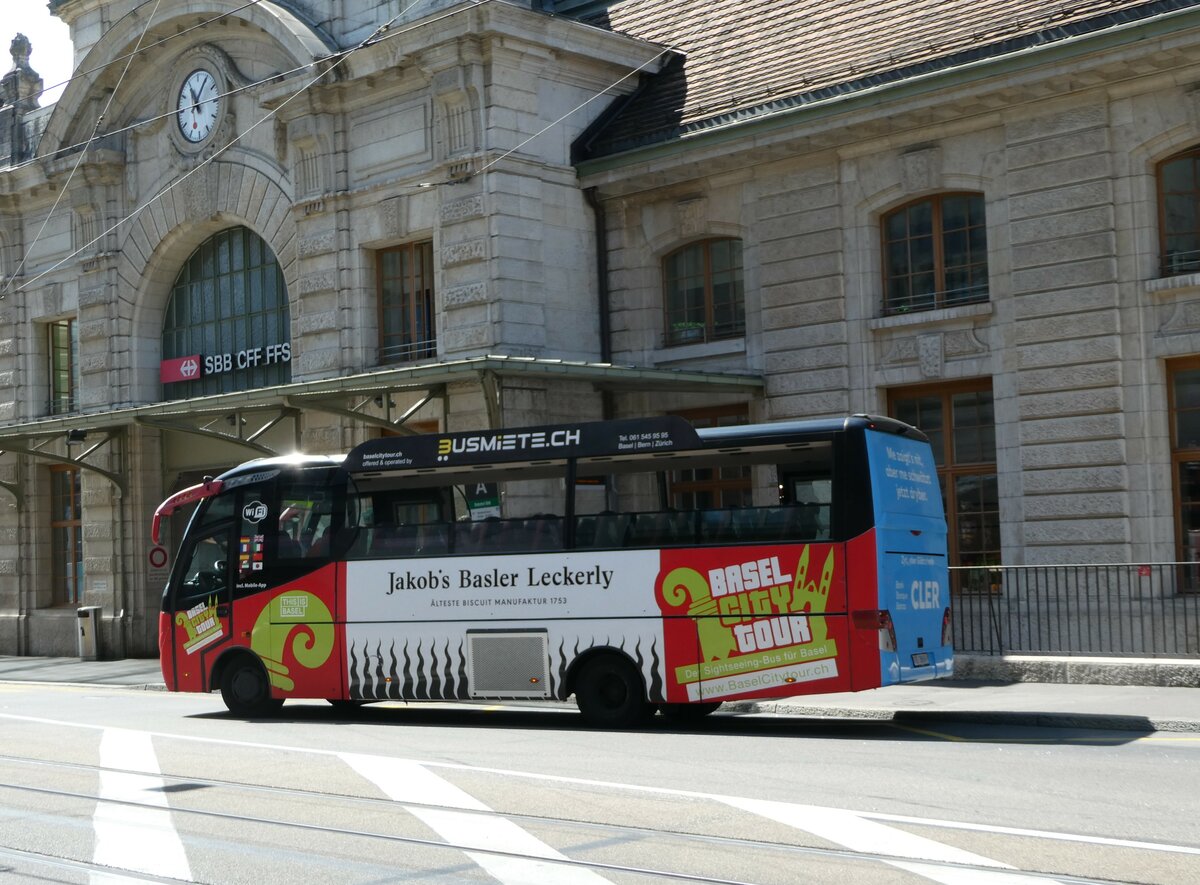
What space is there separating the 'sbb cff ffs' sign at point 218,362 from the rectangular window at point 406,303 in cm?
264

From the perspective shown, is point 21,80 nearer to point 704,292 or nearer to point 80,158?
point 80,158

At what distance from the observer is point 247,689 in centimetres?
1938

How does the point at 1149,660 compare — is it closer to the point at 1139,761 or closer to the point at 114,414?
the point at 1139,761

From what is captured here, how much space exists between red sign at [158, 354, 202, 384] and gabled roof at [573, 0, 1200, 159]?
10.1 m

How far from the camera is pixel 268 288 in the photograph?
30.0m

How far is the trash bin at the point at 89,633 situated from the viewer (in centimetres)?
3117

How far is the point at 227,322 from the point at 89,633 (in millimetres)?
6838

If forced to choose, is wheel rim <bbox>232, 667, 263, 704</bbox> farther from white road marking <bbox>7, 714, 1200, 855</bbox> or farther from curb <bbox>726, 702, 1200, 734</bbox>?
curb <bbox>726, 702, 1200, 734</bbox>

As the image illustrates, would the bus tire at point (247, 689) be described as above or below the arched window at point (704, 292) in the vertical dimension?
below

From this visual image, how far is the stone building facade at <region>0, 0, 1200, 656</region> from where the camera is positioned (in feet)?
67.0

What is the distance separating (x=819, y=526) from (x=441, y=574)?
462cm

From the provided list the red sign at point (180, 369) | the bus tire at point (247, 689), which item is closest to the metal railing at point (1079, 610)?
the bus tire at point (247, 689)

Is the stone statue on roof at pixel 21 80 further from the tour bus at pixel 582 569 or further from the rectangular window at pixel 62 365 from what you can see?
the tour bus at pixel 582 569

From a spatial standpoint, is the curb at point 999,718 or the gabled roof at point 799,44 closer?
the curb at point 999,718
